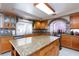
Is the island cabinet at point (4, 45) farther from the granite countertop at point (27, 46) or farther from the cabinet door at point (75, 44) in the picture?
the cabinet door at point (75, 44)

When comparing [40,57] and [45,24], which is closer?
→ [40,57]

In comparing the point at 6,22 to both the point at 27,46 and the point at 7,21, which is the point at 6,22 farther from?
the point at 27,46

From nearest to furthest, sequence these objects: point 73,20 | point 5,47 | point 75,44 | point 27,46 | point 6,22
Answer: point 27,46, point 6,22, point 73,20, point 5,47, point 75,44

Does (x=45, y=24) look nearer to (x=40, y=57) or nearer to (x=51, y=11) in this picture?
(x=51, y=11)

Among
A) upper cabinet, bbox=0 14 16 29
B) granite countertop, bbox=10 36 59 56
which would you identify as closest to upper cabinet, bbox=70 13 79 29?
granite countertop, bbox=10 36 59 56

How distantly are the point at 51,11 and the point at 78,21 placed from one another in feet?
2.49

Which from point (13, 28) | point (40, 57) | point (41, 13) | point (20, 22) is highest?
point (41, 13)

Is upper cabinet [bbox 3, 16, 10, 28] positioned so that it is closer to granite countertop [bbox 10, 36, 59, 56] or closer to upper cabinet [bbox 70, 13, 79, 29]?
granite countertop [bbox 10, 36, 59, 56]

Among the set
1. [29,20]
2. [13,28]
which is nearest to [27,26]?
[29,20]

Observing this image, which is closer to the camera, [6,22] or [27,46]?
[27,46]

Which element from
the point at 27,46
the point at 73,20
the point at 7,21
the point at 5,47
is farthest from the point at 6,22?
the point at 73,20

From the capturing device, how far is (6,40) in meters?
2.12

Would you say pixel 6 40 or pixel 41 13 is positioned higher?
pixel 41 13

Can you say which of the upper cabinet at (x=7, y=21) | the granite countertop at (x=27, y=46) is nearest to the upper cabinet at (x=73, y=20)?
the granite countertop at (x=27, y=46)
